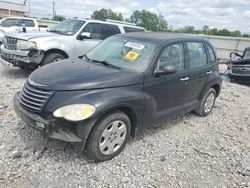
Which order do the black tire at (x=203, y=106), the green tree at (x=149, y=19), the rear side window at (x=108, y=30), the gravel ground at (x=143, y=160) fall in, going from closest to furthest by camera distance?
the gravel ground at (x=143, y=160), the black tire at (x=203, y=106), the rear side window at (x=108, y=30), the green tree at (x=149, y=19)

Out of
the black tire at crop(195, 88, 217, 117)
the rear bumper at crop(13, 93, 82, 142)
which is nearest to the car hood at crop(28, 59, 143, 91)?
the rear bumper at crop(13, 93, 82, 142)

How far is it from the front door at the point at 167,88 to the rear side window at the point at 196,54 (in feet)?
0.88

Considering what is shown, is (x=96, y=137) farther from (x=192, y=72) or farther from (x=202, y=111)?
(x=202, y=111)

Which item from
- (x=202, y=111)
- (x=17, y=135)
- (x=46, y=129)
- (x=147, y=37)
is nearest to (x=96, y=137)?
(x=46, y=129)

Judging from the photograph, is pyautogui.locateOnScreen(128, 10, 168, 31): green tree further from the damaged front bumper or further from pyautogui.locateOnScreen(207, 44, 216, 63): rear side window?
pyautogui.locateOnScreen(207, 44, 216, 63): rear side window

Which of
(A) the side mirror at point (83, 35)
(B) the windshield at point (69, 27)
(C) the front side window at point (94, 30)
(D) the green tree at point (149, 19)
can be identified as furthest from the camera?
(D) the green tree at point (149, 19)

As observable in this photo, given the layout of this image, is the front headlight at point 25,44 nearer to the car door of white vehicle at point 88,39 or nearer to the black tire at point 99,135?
the car door of white vehicle at point 88,39

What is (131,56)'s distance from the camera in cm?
386

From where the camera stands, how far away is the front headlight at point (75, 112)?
9.38 feet

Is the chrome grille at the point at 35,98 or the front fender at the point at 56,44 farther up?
the front fender at the point at 56,44

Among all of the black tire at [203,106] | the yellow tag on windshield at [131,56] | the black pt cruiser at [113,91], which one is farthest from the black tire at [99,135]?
the black tire at [203,106]

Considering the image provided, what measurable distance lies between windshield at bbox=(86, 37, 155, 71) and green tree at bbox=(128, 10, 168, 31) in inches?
2266

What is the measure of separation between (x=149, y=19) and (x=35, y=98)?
62.4 m

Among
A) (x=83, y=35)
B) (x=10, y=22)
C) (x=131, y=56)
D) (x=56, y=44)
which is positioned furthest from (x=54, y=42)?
(x=10, y=22)
